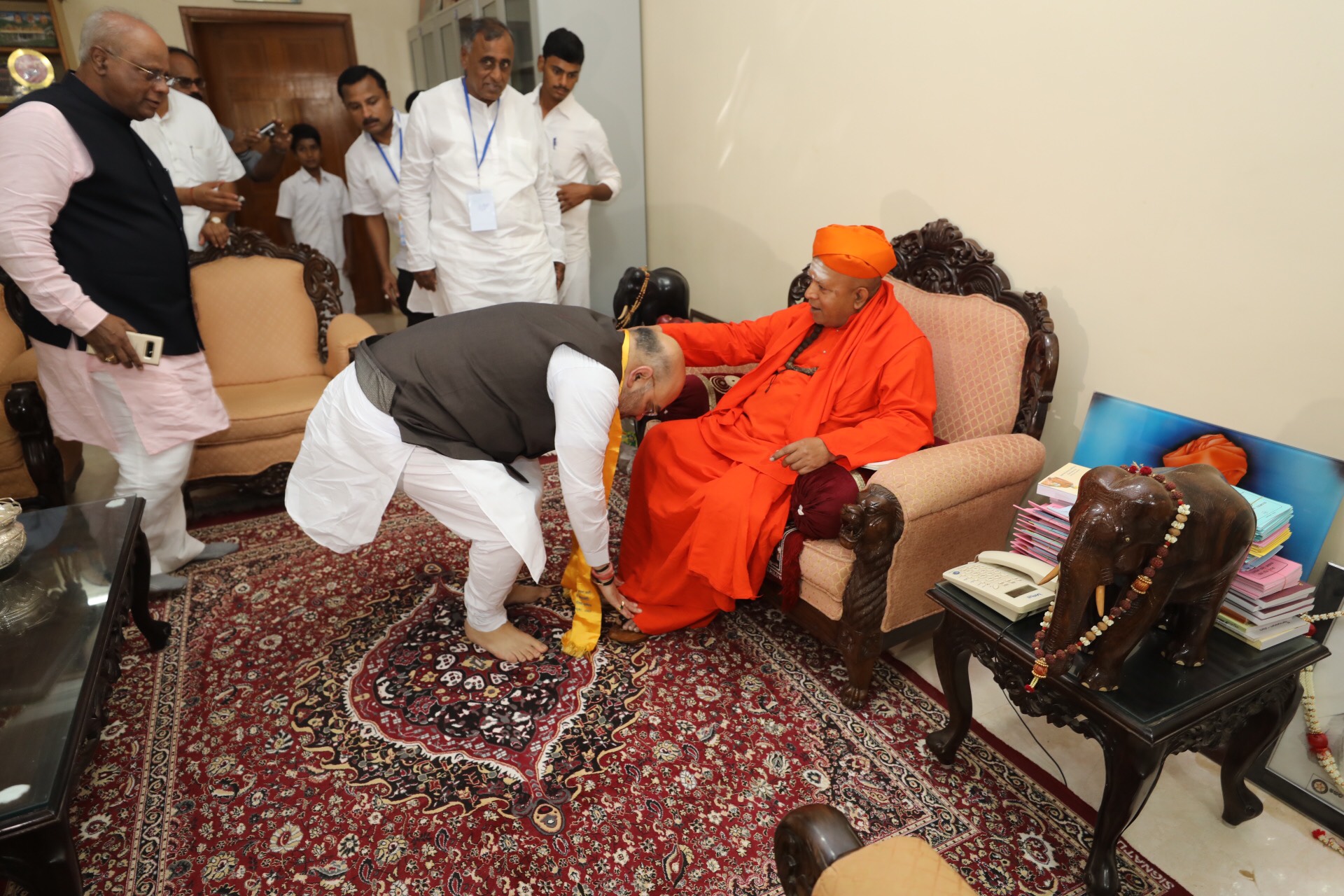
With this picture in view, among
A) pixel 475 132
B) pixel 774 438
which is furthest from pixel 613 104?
pixel 774 438

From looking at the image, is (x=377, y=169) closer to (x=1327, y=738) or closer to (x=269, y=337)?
(x=269, y=337)

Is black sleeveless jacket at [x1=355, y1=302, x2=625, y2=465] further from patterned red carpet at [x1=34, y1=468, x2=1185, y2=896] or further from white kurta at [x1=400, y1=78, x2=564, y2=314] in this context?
white kurta at [x1=400, y1=78, x2=564, y2=314]

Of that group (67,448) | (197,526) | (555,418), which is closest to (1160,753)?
(555,418)

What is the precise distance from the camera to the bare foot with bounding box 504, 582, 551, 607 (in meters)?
2.42

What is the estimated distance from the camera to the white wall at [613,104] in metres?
3.82

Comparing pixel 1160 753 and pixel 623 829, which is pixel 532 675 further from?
pixel 1160 753

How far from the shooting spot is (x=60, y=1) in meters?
4.77

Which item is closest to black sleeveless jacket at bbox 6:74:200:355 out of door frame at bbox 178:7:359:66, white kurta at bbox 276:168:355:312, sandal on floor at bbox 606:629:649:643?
sandal on floor at bbox 606:629:649:643

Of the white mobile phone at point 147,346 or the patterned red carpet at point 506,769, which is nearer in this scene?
the patterned red carpet at point 506,769

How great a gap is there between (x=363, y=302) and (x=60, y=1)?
2.56m

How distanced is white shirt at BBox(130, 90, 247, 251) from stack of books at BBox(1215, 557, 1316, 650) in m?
4.11

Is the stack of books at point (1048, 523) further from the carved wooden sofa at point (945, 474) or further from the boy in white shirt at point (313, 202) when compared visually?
the boy in white shirt at point (313, 202)

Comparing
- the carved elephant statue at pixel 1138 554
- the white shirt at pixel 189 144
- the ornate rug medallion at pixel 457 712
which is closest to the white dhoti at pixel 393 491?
the ornate rug medallion at pixel 457 712

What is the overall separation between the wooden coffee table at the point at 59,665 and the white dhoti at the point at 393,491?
18.2 inches
